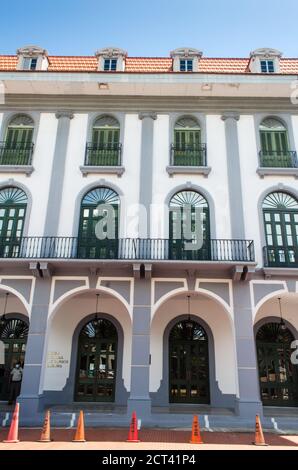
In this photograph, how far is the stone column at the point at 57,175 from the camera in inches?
513

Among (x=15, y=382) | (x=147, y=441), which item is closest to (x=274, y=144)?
(x=147, y=441)

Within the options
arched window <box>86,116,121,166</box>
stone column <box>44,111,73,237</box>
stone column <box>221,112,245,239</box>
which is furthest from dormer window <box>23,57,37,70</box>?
stone column <box>221,112,245,239</box>

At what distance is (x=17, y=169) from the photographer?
13766mm

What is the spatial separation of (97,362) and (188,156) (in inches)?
350

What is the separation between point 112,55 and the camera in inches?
625

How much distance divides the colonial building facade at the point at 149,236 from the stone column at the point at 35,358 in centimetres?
4

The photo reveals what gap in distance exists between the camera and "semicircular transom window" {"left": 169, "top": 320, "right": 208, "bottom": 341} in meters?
13.5

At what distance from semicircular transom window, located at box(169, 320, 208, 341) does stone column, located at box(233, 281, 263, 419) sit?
2214mm

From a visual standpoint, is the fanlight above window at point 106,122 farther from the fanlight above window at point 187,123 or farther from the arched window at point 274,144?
the arched window at point 274,144

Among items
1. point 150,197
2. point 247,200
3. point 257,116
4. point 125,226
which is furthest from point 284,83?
point 125,226

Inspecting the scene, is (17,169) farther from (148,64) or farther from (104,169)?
(148,64)
